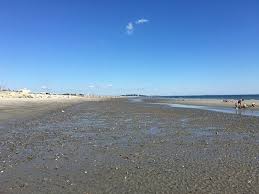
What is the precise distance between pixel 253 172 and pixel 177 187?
9.57 ft

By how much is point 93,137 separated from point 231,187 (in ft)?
33.9

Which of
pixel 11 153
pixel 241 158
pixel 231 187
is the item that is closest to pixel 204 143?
pixel 241 158

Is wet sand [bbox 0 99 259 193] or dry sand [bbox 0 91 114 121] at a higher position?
dry sand [bbox 0 91 114 121]

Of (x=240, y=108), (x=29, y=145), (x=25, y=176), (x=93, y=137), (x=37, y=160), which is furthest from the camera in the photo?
(x=240, y=108)

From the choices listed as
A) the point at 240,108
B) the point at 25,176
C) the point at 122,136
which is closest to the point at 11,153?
the point at 25,176

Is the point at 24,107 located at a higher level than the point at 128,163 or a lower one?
higher

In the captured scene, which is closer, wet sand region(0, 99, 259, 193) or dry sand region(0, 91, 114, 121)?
wet sand region(0, 99, 259, 193)

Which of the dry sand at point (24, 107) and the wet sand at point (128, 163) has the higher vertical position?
the dry sand at point (24, 107)

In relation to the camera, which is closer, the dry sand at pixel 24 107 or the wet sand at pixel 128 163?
the wet sand at pixel 128 163

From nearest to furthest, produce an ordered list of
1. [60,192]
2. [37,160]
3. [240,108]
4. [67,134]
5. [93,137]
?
[60,192], [37,160], [93,137], [67,134], [240,108]

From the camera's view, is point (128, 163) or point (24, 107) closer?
point (128, 163)

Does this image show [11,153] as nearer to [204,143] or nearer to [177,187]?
[177,187]

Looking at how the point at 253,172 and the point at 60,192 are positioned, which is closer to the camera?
the point at 60,192

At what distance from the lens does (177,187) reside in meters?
9.27
